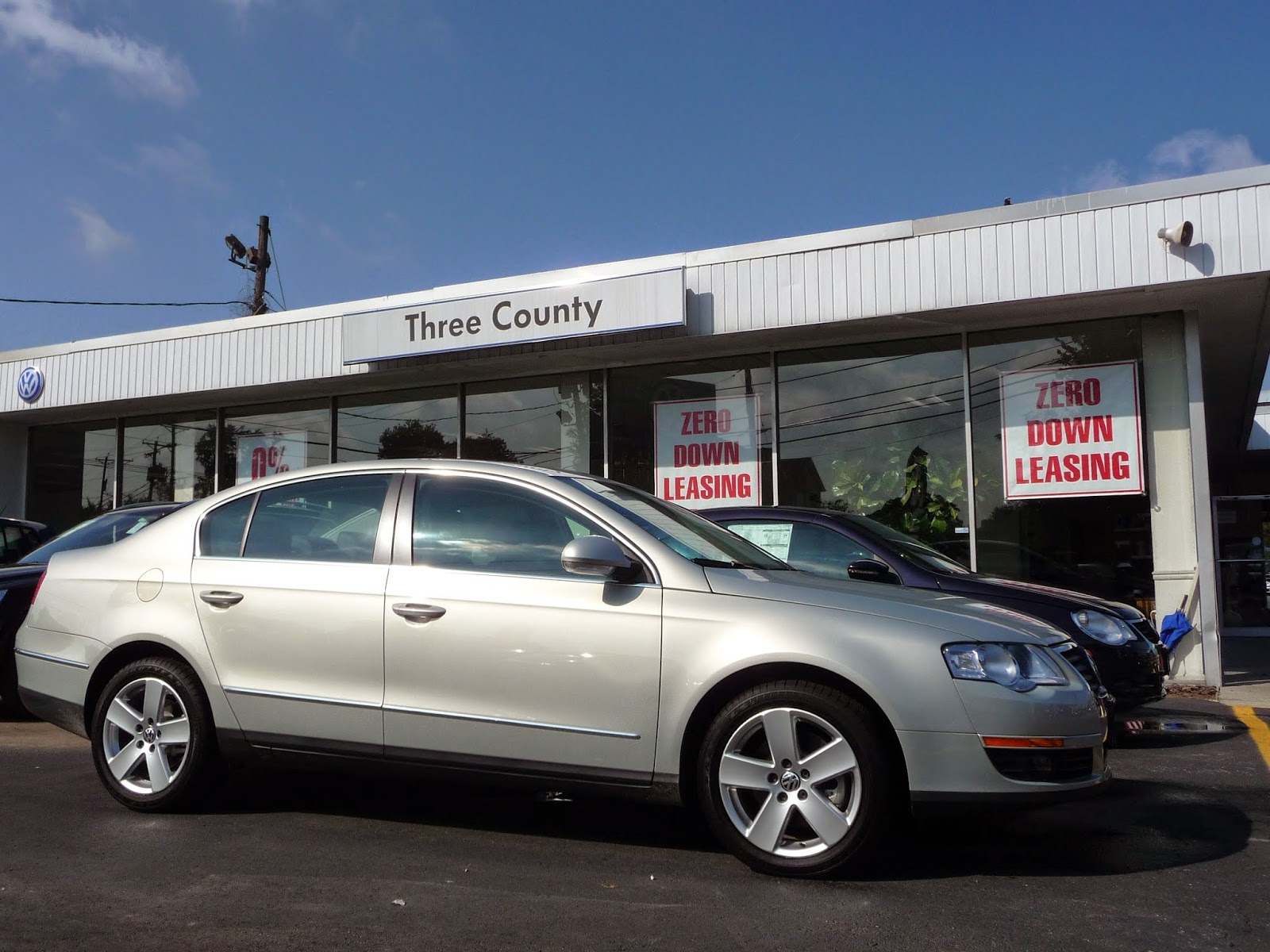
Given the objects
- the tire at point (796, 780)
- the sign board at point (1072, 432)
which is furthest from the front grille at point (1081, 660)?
the sign board at point (1072, 432)

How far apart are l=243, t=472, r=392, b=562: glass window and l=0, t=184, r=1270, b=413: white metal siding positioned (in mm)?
6643

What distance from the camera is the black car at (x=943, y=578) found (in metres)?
6.28

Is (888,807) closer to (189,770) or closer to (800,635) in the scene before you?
(800,635)

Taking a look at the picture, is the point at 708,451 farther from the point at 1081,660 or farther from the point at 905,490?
the point at 1081,660

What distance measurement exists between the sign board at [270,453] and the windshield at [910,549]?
32.2 ft

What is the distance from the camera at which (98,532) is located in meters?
8.47

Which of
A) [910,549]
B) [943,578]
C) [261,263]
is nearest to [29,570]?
[910,549]

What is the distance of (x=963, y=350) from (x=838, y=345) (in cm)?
130

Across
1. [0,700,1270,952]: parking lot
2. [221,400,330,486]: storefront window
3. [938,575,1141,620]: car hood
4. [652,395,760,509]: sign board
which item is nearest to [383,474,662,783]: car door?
[0,700,1270,952]: parking lot

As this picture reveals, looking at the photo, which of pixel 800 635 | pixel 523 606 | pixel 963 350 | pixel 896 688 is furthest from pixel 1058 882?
pixel 963 350

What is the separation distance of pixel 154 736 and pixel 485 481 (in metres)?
1.81

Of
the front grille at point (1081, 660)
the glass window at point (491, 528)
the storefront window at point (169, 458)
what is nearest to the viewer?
the glass window at point (491, 528)

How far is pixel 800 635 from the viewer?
3752 millimetres

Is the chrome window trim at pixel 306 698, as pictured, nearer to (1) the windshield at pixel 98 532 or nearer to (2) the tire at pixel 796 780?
(2) the tire at pixel 796 780
